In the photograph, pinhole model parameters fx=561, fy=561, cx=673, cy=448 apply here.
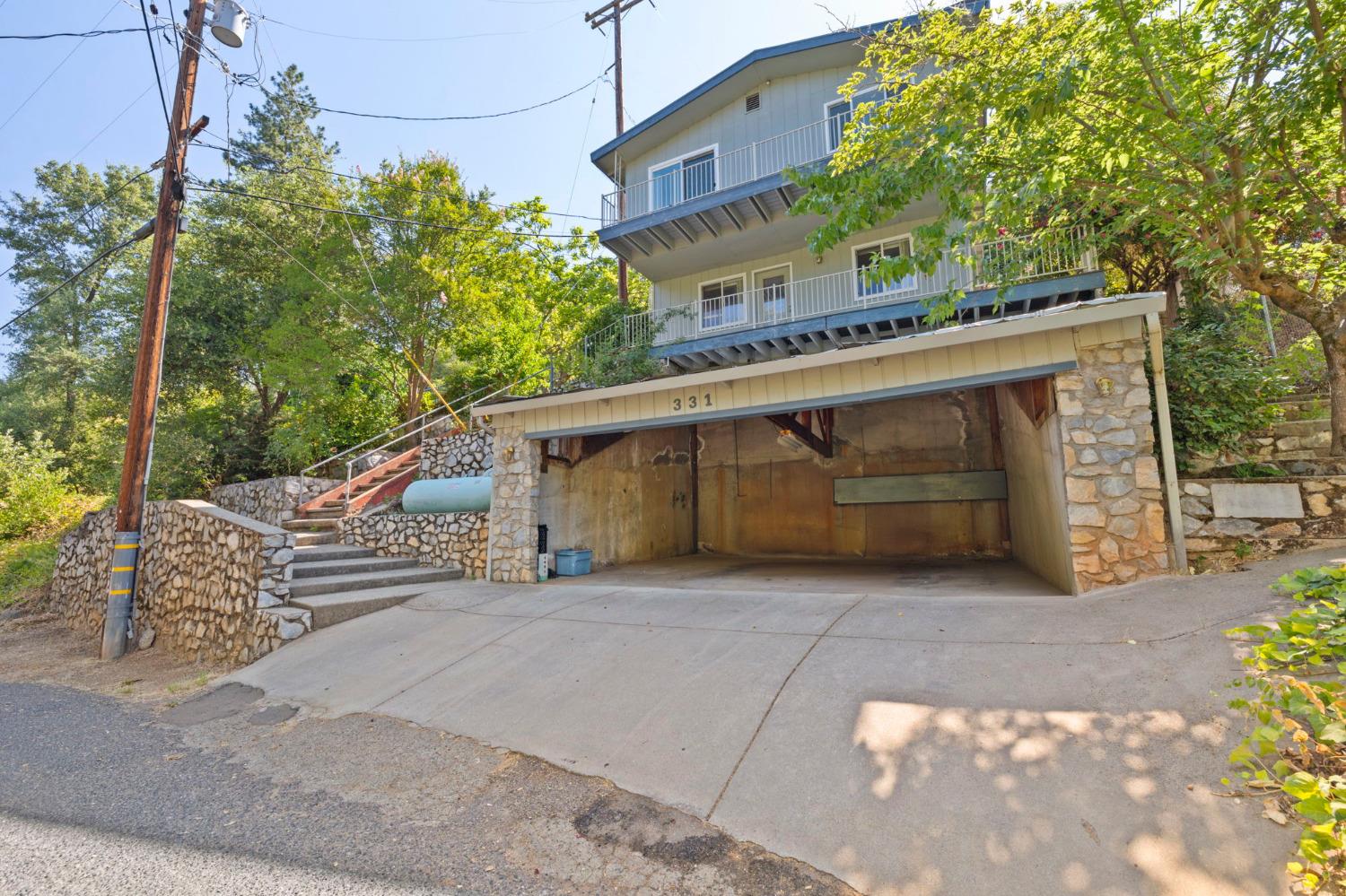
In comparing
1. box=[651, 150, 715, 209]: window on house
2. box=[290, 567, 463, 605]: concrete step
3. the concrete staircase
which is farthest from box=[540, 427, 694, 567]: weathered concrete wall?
box=[651, 150, 715, 209]: window on house

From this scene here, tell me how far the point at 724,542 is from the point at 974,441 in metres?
5.17

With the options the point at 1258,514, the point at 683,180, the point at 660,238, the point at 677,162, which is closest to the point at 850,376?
the point at 1258,514

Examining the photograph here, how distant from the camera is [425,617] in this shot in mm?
6562

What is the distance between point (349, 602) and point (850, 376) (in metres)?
6.54

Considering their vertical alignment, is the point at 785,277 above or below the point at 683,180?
below

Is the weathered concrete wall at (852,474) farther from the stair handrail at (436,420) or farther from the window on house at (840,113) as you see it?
the window on house at (840,113)

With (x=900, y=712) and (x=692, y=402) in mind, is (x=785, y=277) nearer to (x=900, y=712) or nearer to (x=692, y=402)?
(x=692, y=402)

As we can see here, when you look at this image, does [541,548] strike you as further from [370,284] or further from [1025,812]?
[370,284]

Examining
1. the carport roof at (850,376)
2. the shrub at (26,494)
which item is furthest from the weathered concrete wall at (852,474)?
the shrub at (26,494)

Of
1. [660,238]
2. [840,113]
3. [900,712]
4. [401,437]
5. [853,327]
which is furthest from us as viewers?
[660,238]

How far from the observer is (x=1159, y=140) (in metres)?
5.18

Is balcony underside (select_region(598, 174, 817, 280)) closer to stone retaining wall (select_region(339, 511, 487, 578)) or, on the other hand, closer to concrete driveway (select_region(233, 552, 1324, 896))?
stone retaining wall (select_region(339, 511, 487, 578))

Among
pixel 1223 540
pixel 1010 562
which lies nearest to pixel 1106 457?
pixel 1223 540

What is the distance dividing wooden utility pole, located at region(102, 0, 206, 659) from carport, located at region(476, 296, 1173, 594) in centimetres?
444
